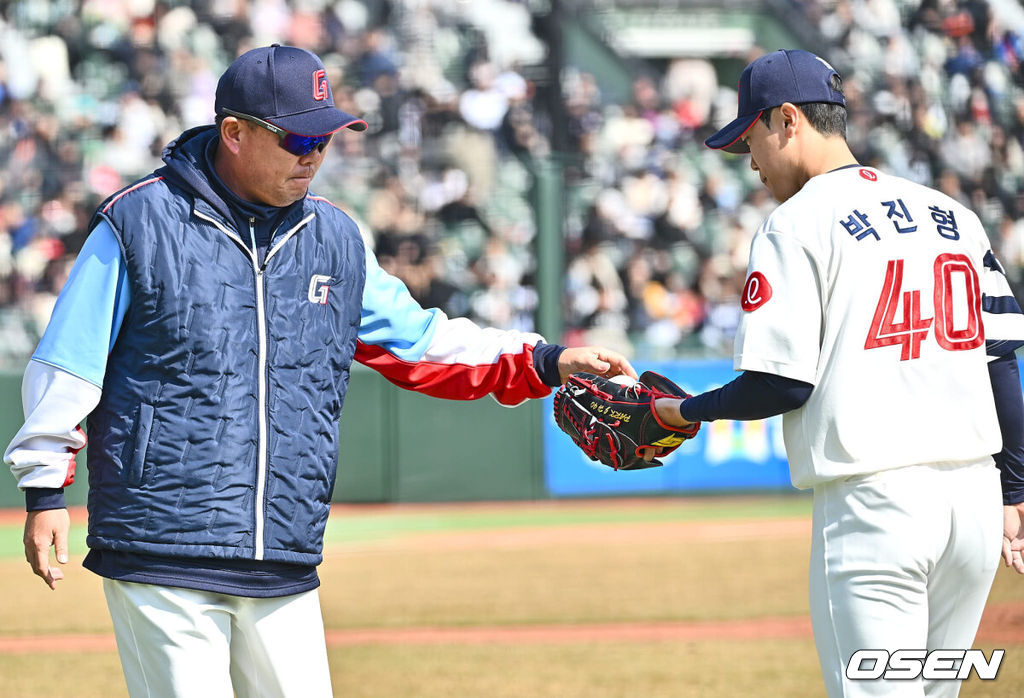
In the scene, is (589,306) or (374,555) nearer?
(374,555)

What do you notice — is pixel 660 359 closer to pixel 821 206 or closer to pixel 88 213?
pixel 88 213

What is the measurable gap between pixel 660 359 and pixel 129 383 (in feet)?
33.8

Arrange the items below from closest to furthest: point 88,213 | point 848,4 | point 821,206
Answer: point 821,206 < point 88,213 < point 848,4

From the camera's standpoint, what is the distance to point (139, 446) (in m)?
2.85

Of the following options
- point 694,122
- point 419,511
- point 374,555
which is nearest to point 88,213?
point 419,511

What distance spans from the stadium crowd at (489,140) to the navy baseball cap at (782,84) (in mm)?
9947

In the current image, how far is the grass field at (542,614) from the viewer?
575 cm

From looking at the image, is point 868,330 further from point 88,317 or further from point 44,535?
point 44,535

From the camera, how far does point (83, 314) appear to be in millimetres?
2844

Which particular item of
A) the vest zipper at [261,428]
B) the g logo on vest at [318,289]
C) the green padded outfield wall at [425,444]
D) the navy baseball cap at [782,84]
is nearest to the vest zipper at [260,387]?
the vest zipper at [261,428]

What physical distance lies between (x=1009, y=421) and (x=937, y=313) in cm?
55

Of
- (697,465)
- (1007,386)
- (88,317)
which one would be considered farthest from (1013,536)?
(697,465)

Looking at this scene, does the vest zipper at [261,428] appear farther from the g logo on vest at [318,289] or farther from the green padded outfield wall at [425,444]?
the green padded outfield wall at [425,444]

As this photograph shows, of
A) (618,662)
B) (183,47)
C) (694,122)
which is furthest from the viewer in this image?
(694,122)
